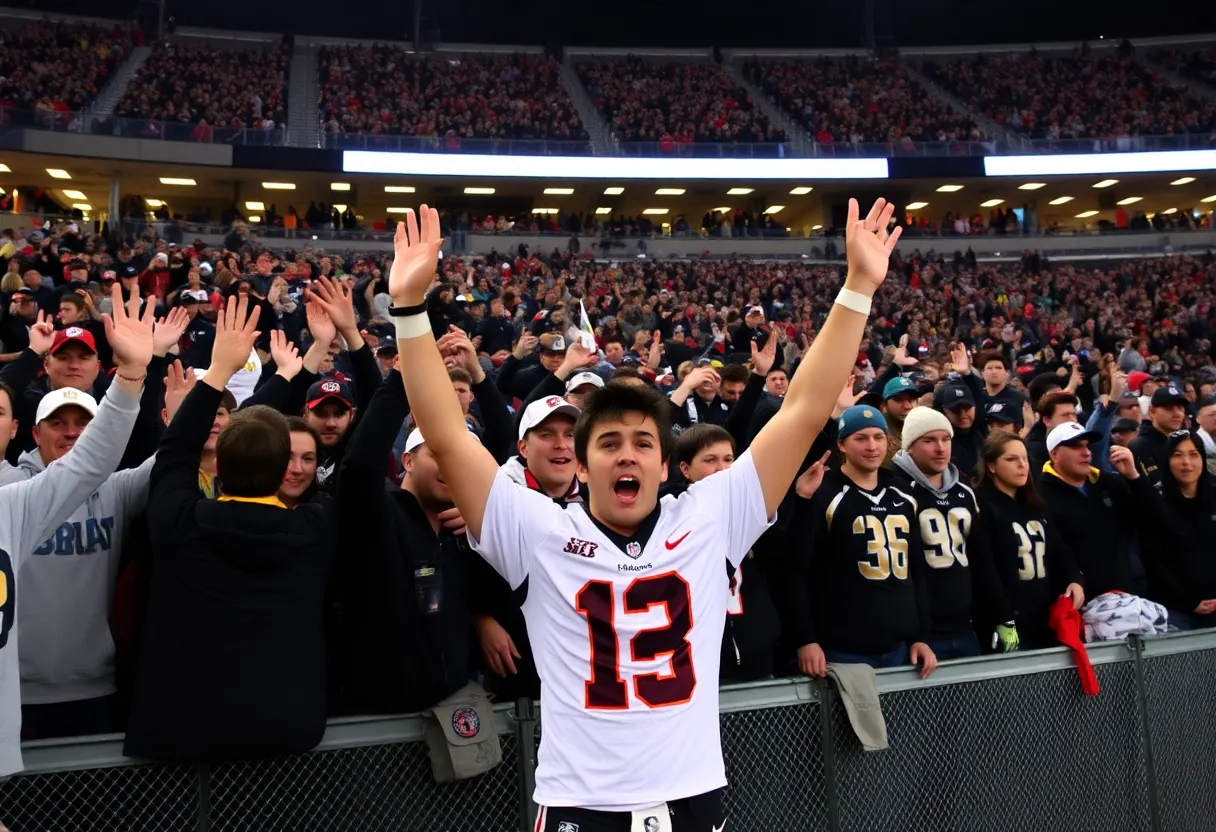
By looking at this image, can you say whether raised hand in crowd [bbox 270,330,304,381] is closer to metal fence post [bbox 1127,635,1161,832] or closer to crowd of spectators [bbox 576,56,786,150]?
metal fence post [bbox 1127,635,1161,832]

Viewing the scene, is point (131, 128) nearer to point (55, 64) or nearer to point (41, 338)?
point (55, 64)

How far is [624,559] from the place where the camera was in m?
2.33

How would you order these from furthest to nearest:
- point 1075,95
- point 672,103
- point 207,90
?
point 1075,95
point 672,103
point 207,90

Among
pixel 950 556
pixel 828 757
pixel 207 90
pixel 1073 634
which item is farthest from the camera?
pixel 207 90

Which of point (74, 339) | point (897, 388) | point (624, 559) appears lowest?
point (624, 559)

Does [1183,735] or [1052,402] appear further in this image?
[1052,402]

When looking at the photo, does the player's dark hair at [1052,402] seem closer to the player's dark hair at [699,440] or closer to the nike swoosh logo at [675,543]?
the player's dark hair at [699,440]

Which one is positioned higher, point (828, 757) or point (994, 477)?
point (994, 477)

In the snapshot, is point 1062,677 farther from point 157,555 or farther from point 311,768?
point 157,555

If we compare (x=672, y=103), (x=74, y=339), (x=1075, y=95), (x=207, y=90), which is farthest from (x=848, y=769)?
(x=1075, y=95)

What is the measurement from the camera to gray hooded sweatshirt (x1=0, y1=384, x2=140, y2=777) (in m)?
2.78

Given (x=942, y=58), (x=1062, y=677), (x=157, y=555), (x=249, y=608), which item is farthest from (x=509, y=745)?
(x=942, y=58)

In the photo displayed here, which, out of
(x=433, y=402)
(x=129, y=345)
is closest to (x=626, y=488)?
(x=433, y=402)

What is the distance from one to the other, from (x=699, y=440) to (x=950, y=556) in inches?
48.8
